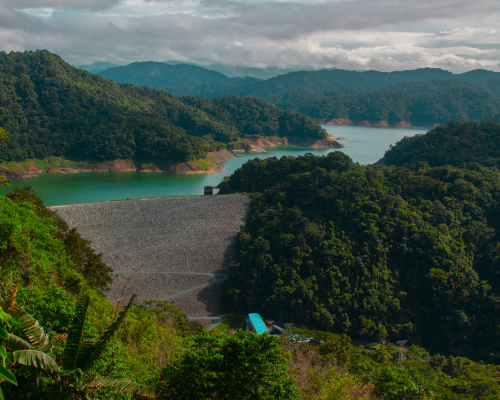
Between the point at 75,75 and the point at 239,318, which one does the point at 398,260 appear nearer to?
the point at 239,318

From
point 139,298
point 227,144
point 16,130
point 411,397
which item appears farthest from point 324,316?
point 227,144

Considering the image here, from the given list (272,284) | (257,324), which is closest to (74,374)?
(257,324)

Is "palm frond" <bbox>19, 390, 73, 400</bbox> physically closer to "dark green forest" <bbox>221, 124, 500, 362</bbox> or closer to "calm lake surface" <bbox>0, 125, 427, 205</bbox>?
"dark green forest" <bbox>221, 124, 500, 362</bbox>

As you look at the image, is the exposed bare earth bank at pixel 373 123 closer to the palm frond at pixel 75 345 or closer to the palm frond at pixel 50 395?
the palm frond at pixel 75 345

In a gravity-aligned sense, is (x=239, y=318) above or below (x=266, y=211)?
below

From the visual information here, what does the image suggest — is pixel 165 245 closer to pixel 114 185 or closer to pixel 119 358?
pixel 119 358

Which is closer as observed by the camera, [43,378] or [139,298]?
[43,378]
